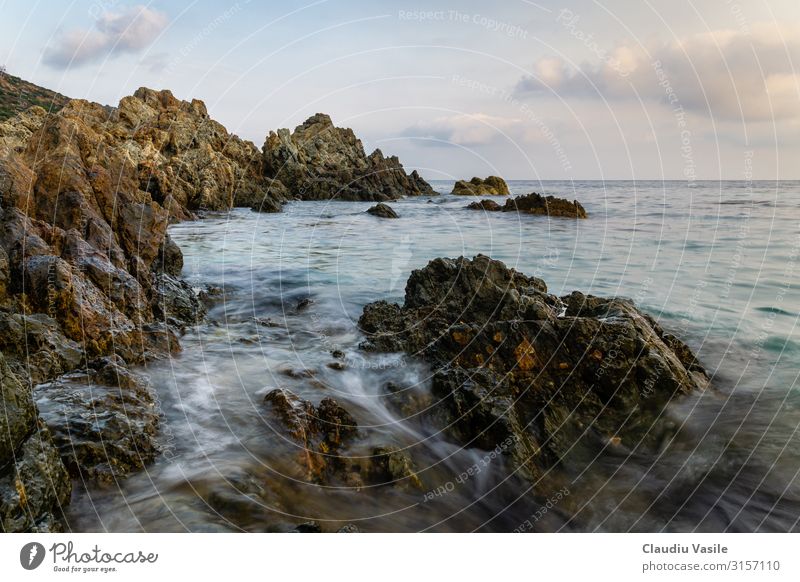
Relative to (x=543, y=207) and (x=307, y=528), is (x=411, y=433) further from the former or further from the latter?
(x=543, y=207)

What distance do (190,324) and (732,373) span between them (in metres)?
9.15

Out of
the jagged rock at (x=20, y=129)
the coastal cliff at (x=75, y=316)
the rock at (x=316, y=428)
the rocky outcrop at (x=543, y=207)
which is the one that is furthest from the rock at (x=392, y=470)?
the jagged rock at (x=20, y=129)

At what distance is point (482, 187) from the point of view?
61812mm

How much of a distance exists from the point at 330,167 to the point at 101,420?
59.5m

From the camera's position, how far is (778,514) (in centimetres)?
503

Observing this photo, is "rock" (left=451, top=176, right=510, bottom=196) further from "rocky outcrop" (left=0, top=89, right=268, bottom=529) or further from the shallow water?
"rocky outcrop" (left=0, top=89, right=268, bottom=529)

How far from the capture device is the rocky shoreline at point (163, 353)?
4324 mm

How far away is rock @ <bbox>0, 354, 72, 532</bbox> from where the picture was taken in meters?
3.25

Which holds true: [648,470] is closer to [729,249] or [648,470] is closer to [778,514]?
[778,514]

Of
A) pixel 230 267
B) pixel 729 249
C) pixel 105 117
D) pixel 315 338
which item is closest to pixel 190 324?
pixel 315 338

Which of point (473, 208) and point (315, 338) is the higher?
point (473, 208)


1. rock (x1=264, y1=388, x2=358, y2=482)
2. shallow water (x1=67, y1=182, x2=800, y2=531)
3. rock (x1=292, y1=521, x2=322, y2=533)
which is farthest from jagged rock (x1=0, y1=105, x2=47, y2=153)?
rock (x1=292, y1=521, x2=322, y2=533)

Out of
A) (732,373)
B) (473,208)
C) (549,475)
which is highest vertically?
(473,208)

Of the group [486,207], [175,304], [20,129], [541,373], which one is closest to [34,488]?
[541,373]
